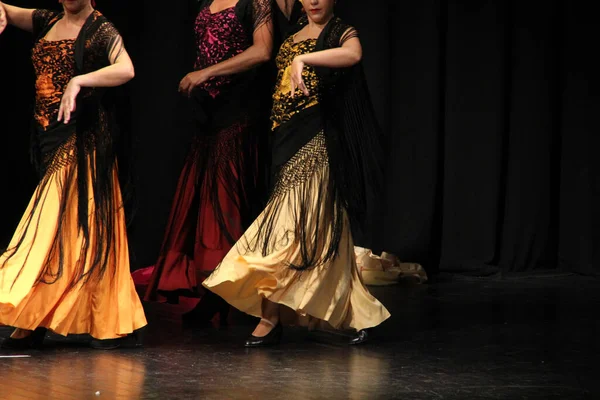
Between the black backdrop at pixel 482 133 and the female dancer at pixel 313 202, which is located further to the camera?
the black backdrop at pixel 482 133

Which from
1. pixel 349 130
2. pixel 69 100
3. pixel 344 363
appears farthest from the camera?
pixel 349 130

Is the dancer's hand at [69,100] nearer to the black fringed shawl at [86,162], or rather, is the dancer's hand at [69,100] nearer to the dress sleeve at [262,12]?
the black fringed shawl at [86,162]

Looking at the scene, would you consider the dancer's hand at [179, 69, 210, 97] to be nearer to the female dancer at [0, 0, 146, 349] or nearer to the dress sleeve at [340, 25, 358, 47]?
the female dancer at [0, 0, 146, 349]

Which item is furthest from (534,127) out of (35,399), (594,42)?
(35,399)

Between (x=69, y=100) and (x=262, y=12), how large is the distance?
1159mm

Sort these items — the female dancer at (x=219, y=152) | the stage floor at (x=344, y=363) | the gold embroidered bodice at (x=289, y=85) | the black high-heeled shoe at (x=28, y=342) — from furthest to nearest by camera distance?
the female dancer at (x=219, y=152) < the gold embroidered bodice at (x=289, y=85) < the black high-heeled shoe at (x=28, y=342) < the stage floor at (x=344, y=363)

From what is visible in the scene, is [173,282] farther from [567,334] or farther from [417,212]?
[417,212]

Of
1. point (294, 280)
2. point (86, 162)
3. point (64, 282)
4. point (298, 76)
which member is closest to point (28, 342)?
point (64, 282)

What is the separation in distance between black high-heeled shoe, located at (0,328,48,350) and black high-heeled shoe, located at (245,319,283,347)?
2.57 ft

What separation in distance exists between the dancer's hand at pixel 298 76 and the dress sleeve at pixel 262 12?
0.61 meters

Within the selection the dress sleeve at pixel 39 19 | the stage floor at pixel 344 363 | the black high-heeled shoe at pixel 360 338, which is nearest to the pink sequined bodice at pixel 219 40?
the dress sleeve at pixel 39 19

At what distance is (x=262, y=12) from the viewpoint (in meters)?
4.57

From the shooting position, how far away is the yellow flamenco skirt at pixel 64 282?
3.88 metres

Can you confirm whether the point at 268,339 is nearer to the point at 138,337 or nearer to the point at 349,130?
the point at 138,337
